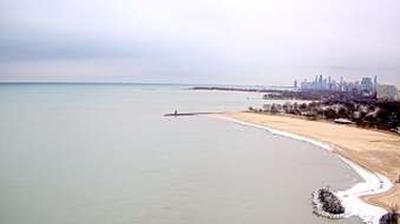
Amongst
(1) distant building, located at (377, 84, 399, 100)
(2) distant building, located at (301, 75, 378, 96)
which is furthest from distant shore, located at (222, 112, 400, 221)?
(2) distant building, located at (301, 75, 378, 96)

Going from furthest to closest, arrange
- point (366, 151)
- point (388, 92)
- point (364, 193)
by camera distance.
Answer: point (366, 151) < point (388, 92) < point (364, 193)

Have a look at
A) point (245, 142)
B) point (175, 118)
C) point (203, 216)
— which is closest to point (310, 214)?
point (203, 216)

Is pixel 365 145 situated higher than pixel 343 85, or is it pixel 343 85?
pixel 343 85

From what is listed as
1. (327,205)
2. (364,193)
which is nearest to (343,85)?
(364,193)

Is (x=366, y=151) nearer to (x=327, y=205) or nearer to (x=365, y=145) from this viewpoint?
(x=365, y=145)

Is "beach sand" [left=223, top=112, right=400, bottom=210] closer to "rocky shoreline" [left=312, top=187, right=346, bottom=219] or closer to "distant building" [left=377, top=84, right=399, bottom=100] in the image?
"rocky shoreline" [left=312, top=187, right=346, bottom=219]

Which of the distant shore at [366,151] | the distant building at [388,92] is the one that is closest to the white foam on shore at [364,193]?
the distant shore at [366,151]
